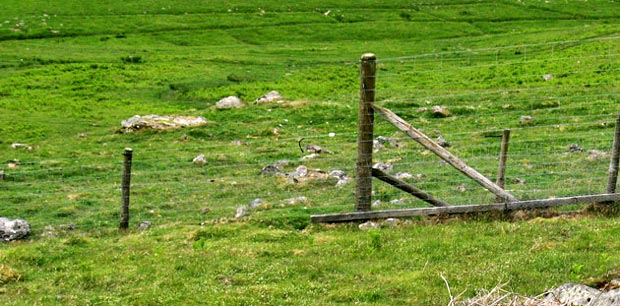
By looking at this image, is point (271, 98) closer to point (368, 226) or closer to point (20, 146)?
point (20, 146)

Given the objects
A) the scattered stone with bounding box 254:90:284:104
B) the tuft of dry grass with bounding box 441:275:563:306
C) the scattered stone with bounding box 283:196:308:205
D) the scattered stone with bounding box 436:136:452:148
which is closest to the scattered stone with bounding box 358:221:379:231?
the scattered stone with bounding box 283:196:308:205

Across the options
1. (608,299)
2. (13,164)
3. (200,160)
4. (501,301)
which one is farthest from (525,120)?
(608,299)

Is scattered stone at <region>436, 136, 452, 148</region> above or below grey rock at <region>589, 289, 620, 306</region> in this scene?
below

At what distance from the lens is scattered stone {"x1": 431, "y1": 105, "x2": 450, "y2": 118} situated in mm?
28344

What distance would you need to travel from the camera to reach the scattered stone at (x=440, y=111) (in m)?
28.3

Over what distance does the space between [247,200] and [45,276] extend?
643cm

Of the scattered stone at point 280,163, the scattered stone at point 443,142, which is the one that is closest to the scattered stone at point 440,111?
the scattered stone at point 443,142

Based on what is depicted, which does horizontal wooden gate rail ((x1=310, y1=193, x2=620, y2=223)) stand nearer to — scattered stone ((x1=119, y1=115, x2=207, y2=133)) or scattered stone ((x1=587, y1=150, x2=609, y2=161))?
scattered stone ((x1=587, y1=150, x2=609, y2=161))

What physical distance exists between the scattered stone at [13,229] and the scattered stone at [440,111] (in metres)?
15.6

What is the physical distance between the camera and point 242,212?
54.5ft

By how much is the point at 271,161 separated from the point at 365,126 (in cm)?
943

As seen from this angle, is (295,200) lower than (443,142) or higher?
higher

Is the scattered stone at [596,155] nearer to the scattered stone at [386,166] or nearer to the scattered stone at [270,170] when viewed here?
the scattered stone at [386,166]

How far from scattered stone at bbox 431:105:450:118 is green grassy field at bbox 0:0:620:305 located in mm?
225
